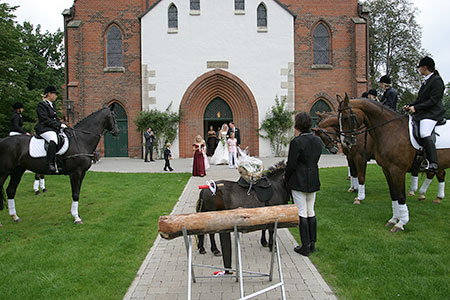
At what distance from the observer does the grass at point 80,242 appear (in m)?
3.99

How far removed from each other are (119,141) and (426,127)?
20.6 meters

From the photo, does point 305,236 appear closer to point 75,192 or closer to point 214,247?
point 214,247

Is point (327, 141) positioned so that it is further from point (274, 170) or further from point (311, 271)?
point (311, 271)

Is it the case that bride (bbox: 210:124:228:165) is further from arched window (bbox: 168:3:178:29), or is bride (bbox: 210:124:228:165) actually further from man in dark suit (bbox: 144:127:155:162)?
arched window (bbox: 168:3:178:29)

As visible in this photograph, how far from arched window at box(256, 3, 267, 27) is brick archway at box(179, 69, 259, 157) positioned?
3.94 metres

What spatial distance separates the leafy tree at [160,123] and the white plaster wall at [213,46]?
643 mm

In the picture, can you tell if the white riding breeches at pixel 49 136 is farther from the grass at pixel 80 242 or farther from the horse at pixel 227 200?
the horse at pixel 227 200

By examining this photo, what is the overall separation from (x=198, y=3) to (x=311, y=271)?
2119cm

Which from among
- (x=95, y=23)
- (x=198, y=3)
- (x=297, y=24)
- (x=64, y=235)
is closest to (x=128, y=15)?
(x=95, y=23)

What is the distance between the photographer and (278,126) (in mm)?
22109

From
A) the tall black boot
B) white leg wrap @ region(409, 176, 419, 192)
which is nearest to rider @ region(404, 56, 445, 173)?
the tall black boot

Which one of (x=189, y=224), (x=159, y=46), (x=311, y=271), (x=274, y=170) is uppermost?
(x=159, y=46)

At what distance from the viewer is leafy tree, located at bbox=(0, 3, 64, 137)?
26.6 m

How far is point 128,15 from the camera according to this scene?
23172mm
